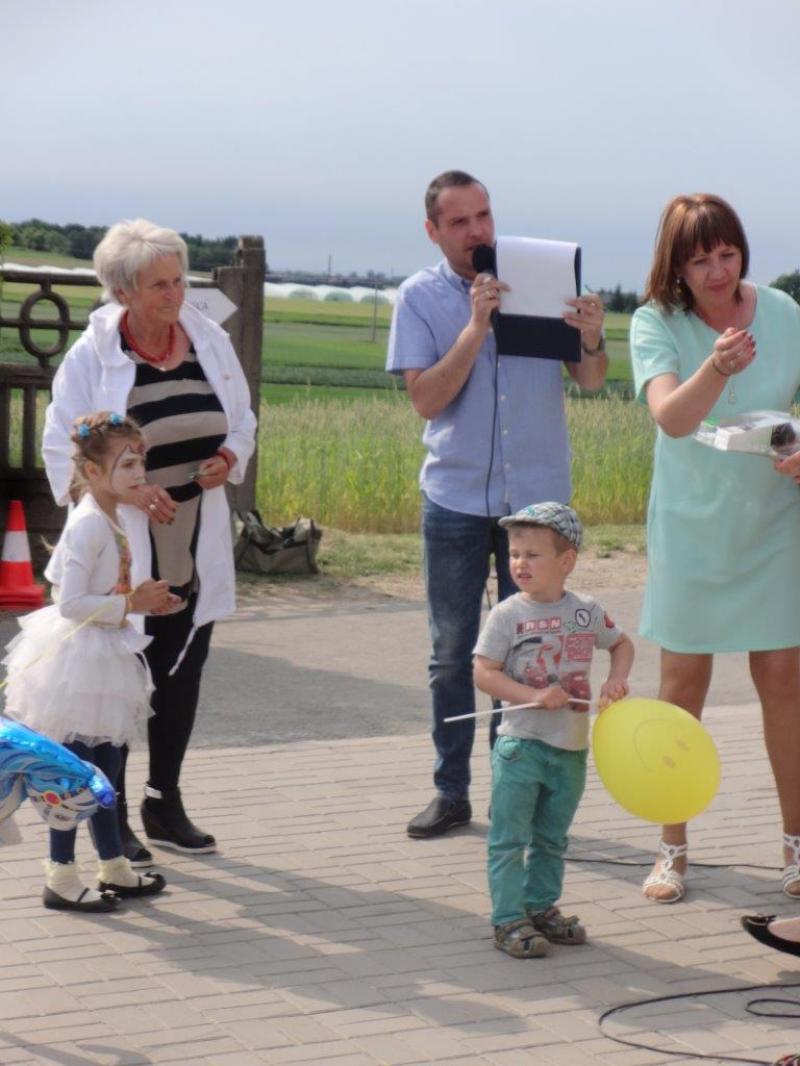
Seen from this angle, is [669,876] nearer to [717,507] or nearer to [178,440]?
[717,507]

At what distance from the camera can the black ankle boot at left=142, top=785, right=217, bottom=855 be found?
6.10 meters

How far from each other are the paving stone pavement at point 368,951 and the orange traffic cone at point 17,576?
360 cm

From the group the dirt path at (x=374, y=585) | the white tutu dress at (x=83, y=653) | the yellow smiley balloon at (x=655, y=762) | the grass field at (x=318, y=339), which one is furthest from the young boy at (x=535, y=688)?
the grass field at (x=318, y=339)

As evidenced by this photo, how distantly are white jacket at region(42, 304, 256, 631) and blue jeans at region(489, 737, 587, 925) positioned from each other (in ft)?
4.06

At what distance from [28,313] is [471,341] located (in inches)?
244

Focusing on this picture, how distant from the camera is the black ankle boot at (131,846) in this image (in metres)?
5.88

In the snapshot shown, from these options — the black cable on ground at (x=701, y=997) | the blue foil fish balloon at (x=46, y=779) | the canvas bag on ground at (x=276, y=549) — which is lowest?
the black cable on ground at (x=701, y=997)

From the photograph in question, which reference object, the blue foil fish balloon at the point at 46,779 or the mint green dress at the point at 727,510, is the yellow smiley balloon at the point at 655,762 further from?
the blue foil fish balloon at the point at 46,779

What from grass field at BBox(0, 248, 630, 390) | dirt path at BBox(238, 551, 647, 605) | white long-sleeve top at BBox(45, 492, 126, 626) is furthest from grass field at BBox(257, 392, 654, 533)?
grass field at BBox(0, 248, 630, 390)

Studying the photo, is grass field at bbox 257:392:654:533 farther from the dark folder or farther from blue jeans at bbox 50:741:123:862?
blue jeans at bbox 50:741:123:862

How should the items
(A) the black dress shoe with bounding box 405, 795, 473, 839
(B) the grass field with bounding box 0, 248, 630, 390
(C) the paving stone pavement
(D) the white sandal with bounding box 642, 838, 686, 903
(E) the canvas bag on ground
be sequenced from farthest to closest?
(B) the grass field with bounding box 0, 248, 630, 390
(E) the canvas bag on ground
(A) the black dress shoe with bounding box 405, 795, 473, 839
(D) the white sandal with bounding box 642, 838, 686, 903
(C) the paving stone pavement

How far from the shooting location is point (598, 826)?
651 cm

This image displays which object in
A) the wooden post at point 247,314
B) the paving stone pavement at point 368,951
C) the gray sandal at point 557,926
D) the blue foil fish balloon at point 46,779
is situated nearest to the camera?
the blue foil fish balloon at point 46,779

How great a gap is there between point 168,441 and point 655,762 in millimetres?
1961
